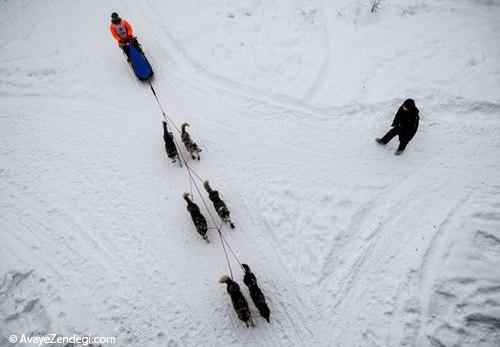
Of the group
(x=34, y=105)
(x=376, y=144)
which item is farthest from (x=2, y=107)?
(x=376, y=144)

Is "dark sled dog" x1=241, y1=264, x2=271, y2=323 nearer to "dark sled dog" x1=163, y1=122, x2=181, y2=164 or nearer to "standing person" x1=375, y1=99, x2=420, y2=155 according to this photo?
"dark sled dog" x1=163, y1=122, x2=181, y2=164

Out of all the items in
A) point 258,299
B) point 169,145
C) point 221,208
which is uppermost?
point 169,145

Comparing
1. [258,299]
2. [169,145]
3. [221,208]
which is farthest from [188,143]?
[258,299]

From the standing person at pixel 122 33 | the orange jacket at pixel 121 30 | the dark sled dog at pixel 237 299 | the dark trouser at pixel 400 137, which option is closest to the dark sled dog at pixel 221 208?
the dark sled dog at pixel 237 299

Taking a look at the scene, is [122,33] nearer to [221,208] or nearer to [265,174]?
[265,174]

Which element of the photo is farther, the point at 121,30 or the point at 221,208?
the point at 121,30

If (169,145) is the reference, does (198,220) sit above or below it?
below

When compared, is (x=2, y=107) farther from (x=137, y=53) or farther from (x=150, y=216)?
(x=150, y=216)
